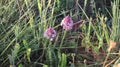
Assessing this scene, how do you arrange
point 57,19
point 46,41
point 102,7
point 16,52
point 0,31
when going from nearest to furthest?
point 16,52 → point 46,41 → point 0,31 → point 57,19 → point 102,7

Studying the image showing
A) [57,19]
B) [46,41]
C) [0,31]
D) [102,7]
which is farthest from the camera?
[102,7]

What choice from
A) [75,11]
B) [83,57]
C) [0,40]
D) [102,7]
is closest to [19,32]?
[0,40]

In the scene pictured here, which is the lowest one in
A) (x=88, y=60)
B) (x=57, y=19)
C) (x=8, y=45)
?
(x=88, y=60)

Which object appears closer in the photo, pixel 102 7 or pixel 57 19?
pixel 57 19

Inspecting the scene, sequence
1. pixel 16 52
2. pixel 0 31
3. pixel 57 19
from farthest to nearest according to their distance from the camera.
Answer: pixel 57 19, pixel 0 31, pixel 16 52

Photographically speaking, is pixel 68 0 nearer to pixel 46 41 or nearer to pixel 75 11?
pixel 75 11

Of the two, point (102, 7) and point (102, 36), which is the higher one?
point (102, 7)

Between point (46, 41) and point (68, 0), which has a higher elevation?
point (68, 0)

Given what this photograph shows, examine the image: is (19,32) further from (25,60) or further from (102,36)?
(102,36)

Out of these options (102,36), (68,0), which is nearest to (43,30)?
(102,36)
